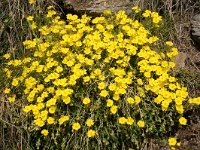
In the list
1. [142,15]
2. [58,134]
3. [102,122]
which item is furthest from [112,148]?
[142,15]

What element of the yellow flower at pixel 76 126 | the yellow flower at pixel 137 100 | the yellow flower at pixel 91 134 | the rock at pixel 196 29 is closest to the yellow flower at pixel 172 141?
the yellow flower at pixel 137 100

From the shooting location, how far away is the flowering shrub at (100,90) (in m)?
2.99

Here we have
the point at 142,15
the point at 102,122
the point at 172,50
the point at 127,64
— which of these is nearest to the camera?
the point at 102,122

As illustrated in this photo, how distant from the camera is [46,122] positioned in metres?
3.05

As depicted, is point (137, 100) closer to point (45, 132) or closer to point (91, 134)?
point (91, 134)

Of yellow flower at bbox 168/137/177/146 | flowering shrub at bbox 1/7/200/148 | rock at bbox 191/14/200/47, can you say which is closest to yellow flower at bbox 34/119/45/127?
flowering shrub at bbox 1/7/200/148

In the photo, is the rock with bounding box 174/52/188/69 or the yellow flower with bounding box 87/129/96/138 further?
the rock with bounding box 174/52/188/69

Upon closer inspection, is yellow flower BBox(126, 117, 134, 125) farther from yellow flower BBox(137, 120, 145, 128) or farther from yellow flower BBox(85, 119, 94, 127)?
yellow flower BBox(85, 119, 94, 127)

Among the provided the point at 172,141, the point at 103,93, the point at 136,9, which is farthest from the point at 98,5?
the point at 172,141

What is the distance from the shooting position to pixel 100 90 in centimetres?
309

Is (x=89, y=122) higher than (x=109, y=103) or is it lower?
lower

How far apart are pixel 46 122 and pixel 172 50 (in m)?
1.21

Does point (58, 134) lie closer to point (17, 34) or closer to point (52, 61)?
point (52, 61)

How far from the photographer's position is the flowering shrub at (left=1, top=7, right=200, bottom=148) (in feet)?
9.82
